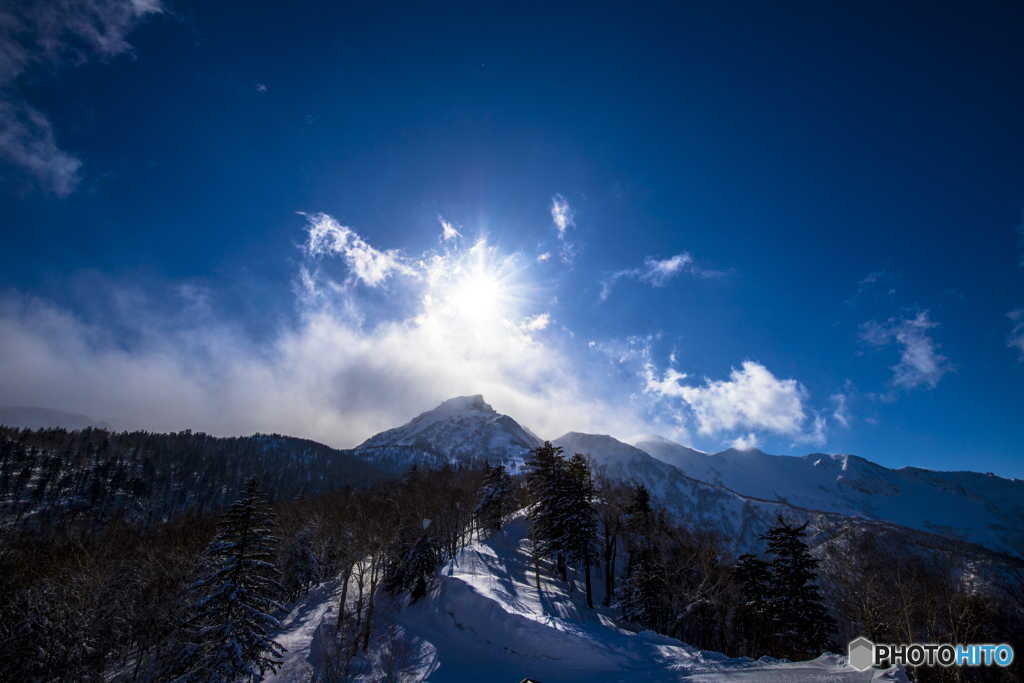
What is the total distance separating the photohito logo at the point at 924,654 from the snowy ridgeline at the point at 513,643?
0.75m

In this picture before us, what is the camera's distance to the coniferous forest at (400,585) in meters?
21.3

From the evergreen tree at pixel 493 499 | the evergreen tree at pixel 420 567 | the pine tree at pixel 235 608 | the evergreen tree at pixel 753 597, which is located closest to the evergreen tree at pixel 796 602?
the evergreen tree at pixel 753 597

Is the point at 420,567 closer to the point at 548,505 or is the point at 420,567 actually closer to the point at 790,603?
the point at 548,505

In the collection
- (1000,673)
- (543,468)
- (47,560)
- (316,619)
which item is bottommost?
(316,619)

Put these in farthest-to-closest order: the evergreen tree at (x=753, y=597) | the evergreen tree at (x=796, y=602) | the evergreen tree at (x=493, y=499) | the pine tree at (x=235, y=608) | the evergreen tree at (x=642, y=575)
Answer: the evergreen tree at (x=493, y=499), the evergreen tree at (x=642, y=575), the evergreen tree at (x=753, y=597), the evergreen tree at (x=796, y=602), the pine tree at (x=235, y=608)

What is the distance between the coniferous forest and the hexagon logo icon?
20.1 feet

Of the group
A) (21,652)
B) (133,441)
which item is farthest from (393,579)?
(133,441)

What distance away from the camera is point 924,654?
50.0ft

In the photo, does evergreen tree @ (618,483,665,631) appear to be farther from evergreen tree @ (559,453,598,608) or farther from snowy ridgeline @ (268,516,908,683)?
evergreen tree @ (559,453,598,608)

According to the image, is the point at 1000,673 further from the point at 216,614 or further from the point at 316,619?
the point at 316,619

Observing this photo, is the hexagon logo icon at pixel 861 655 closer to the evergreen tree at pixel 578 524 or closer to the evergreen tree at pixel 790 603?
the evergreen tree at pixel 790 603

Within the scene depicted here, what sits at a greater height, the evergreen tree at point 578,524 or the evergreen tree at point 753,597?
the evergreen tree at point 578,524

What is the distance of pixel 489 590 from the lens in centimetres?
3041

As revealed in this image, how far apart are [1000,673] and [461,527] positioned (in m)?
47.2
